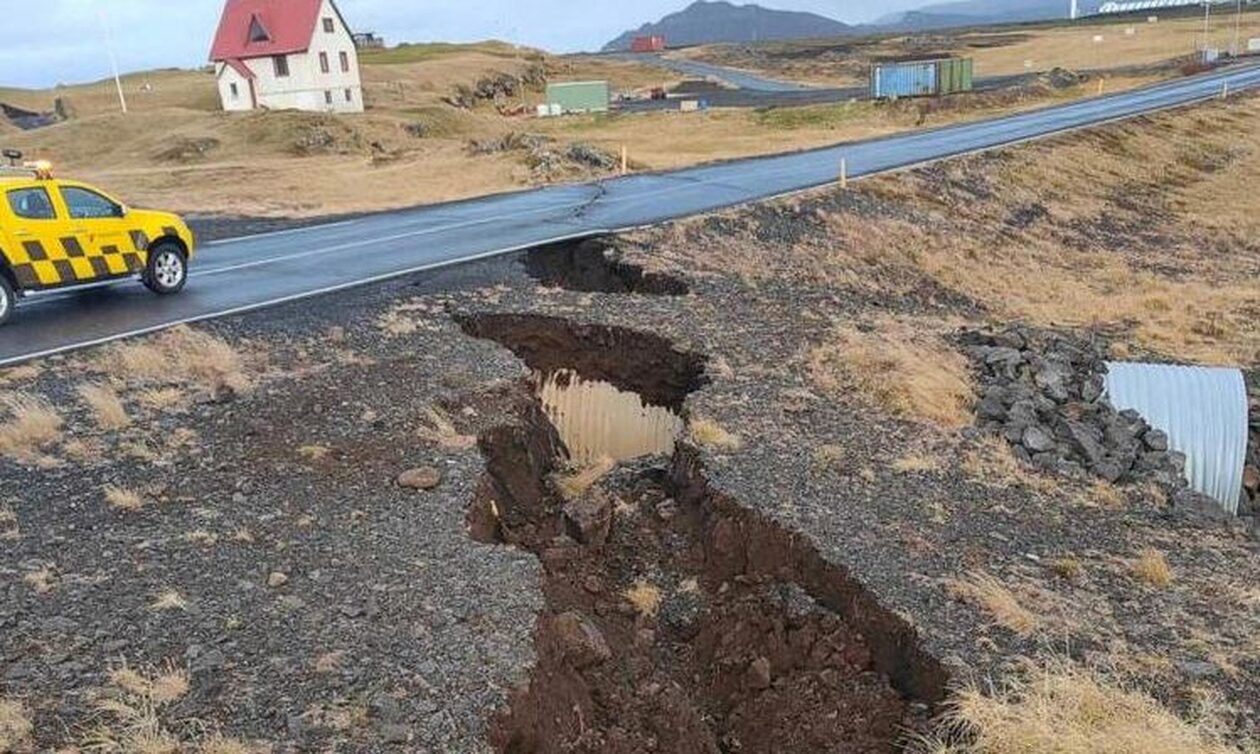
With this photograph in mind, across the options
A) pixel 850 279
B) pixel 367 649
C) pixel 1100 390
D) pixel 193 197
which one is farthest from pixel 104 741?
pixel 193 197

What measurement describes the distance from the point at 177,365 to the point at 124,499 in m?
3.58

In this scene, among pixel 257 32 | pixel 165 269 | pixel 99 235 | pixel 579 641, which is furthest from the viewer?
pixel 257 32

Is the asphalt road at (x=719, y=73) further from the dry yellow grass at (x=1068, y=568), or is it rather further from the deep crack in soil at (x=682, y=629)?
the dry yellow grass at (x=1068, y=568)

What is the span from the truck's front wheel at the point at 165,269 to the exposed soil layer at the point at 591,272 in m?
5.63

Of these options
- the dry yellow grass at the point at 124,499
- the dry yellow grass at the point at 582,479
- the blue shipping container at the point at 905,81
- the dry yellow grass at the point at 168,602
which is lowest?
the dry yellow grass at the point at 582,479

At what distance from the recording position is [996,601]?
7871 mm

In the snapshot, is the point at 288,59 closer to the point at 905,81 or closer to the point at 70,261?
the point at 905,81

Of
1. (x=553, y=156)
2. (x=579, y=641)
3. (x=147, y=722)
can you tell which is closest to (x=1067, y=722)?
(x=579, y=641)

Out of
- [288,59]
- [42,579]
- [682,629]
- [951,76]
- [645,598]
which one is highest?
[288,59]

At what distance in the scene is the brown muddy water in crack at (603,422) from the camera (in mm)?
12203

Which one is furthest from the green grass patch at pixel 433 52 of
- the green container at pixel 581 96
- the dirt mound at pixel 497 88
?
the green container at pixel 581 96

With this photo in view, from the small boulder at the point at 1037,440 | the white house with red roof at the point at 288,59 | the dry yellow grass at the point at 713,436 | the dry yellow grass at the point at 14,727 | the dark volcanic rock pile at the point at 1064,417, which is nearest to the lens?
the dry yellow grass at the point at 14,727

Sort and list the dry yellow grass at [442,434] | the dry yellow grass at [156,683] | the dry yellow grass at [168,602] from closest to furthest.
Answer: the dry yellow grass at [156,683], the dry yellow grass at [168,602], the dry yellow grass at [442,434]

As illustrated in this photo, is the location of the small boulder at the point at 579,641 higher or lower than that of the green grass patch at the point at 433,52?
lower
